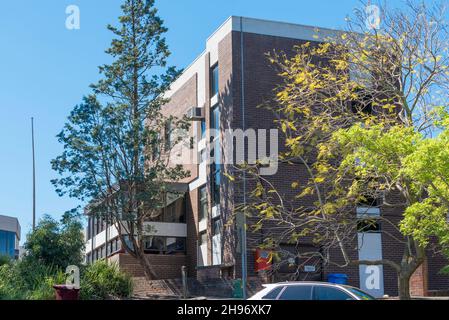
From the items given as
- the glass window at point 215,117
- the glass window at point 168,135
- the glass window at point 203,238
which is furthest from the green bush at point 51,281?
the glass window at point 215,117

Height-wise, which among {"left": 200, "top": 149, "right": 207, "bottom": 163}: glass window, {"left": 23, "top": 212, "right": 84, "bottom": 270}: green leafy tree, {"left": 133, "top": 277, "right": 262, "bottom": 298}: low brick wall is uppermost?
{"left": 200, "top": 149, "right": 207, "bottom": 163}: glass window

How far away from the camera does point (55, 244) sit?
2941 centimetres

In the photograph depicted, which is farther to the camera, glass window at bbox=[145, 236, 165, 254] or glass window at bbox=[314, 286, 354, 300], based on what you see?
glass window at bbox=[145, 236, 165, 254]

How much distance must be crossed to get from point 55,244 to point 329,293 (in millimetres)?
17909

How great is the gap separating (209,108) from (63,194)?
29.0 feet

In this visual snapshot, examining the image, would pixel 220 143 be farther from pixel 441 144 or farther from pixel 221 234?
pixel 441 144

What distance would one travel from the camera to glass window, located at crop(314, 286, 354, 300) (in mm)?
13859

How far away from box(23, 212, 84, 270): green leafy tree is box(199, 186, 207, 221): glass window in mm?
7638

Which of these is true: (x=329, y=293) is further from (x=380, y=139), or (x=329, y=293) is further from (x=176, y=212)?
(x=176, y=212)

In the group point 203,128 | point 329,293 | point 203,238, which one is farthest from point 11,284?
point 329,293

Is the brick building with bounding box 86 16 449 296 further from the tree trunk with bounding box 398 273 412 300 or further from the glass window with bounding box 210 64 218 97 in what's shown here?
the tree trunk with bounding box 398 273 412 300

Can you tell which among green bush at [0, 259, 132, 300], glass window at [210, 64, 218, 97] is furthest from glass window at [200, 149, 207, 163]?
→ green bush at [0, 259, 132, 300]

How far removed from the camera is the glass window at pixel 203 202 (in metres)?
36.1
